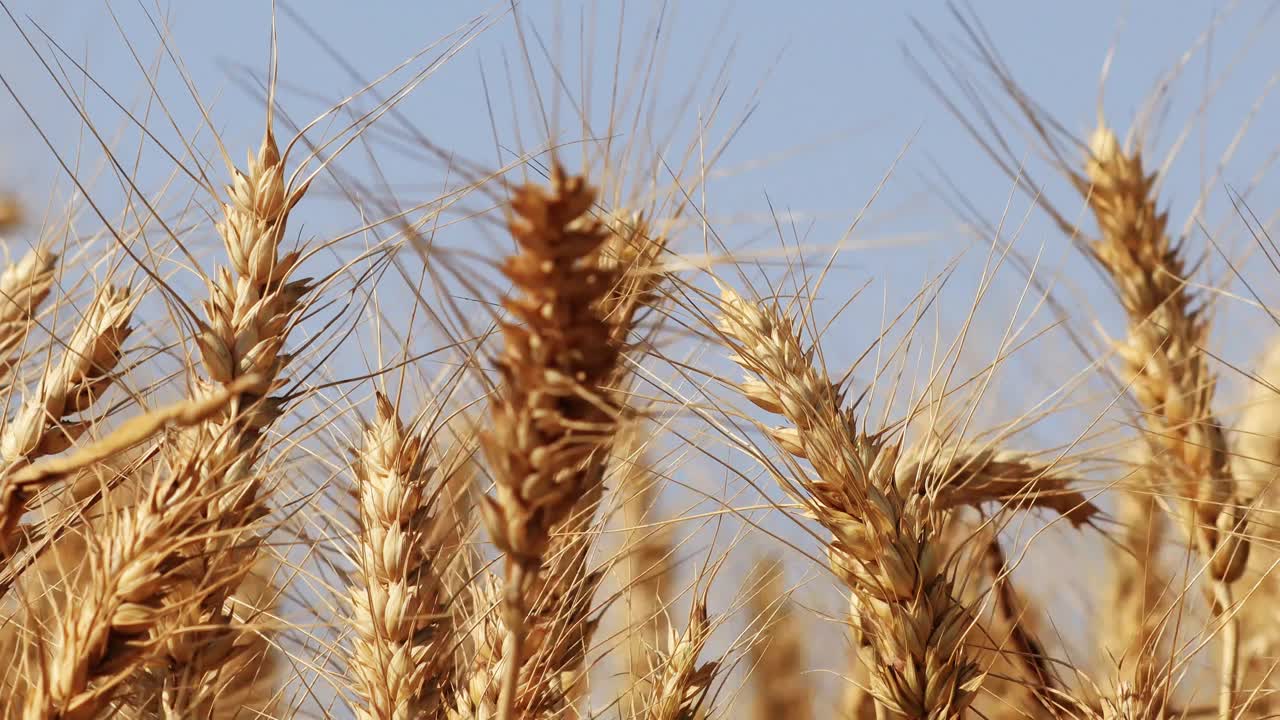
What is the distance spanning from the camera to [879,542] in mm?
1754

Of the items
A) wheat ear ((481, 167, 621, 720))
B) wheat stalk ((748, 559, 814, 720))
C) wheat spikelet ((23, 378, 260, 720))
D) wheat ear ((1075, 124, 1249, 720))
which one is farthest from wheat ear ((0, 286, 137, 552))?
wheat stalk ((748, 559, 814, 720))

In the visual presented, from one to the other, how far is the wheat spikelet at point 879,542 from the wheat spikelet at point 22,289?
4.17 feet

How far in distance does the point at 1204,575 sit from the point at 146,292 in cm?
204

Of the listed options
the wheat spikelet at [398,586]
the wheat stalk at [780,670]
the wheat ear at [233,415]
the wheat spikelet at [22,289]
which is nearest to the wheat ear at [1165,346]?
the wheat stalk at [780,670]

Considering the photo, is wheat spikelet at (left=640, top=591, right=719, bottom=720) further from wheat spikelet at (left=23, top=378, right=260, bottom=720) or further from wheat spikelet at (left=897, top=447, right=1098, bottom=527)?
wheat spikelet at (left=23, top=378, right=260, bottom=720)

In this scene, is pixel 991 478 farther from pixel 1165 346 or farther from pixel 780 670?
pixel 780 670

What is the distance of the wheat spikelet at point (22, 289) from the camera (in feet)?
7.22

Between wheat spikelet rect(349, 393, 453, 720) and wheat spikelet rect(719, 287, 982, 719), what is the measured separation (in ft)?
1.76

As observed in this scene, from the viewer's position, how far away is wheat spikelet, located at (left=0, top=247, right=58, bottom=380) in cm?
220

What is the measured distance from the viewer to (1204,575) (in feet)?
8.23

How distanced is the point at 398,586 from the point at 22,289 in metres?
1.04

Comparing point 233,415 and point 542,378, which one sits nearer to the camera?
point 542,378

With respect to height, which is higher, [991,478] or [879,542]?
[991,478]

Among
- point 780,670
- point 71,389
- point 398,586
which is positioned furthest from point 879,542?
point 780,670
